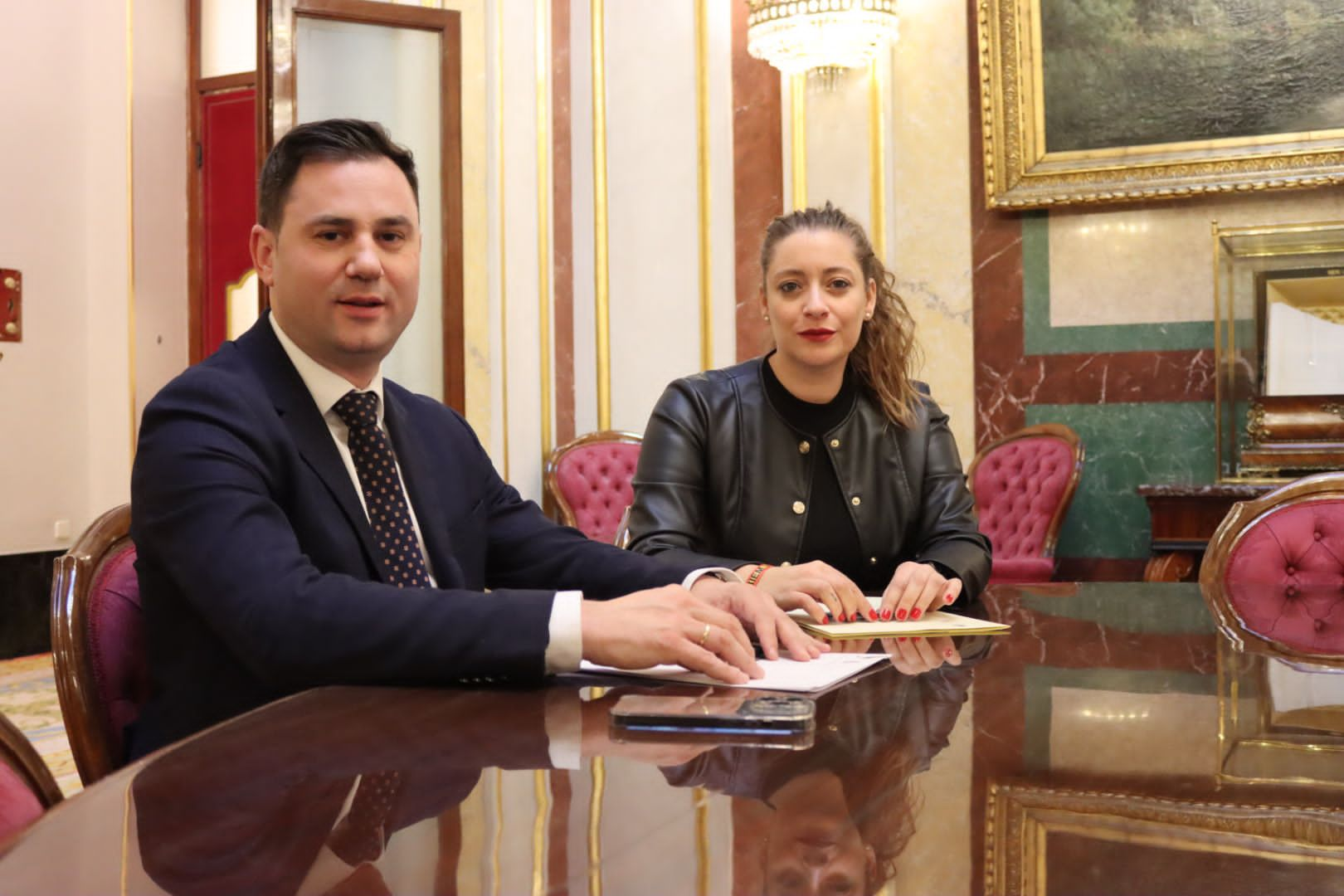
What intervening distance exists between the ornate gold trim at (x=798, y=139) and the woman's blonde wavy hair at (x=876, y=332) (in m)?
2.91

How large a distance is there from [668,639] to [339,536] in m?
0.51

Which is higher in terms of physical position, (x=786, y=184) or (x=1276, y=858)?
(x=786, y=184)

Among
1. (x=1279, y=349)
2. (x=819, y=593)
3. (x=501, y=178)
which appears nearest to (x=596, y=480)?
(x=501, y=178)

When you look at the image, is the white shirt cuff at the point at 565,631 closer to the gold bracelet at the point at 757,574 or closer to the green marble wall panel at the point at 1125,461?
the gold bracelet at the point at 757,574

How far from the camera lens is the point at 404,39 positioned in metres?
5.88

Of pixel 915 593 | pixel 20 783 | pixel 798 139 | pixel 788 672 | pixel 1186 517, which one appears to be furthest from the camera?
pixel 798 139

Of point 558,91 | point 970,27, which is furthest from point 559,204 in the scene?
point 970,27

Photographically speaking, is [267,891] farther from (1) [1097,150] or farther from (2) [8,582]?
(2) [8,582]

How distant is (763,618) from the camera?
1709mm

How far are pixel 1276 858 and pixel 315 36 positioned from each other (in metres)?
5.43

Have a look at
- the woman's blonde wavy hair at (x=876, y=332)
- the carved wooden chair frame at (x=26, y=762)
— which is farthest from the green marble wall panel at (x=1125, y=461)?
the carved wooden chair frame at (x=26, y=762)

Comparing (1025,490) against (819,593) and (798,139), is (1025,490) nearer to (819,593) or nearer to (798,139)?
(798,139)

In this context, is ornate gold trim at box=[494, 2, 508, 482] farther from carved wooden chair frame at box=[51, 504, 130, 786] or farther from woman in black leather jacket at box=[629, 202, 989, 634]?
carved wooden chair frame at box=[51, 504, 130, 786]

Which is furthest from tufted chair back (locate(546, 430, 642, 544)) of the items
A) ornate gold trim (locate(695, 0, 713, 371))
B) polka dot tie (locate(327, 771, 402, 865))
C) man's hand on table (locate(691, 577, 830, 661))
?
polka dot tie (locate(327, 771, 402, 865))
